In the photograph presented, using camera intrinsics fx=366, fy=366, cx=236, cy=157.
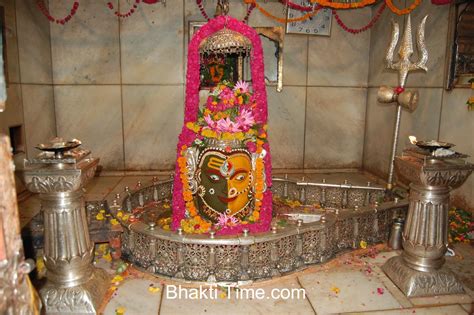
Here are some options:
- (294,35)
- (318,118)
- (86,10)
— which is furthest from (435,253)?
(86,10)

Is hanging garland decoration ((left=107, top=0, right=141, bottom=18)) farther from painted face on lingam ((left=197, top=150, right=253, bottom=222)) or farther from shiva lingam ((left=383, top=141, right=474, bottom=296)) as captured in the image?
shiva lingam ((left=383, top=141, right=474, bottom=296))

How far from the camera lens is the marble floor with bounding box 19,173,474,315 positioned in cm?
318

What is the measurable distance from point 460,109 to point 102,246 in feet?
17.0

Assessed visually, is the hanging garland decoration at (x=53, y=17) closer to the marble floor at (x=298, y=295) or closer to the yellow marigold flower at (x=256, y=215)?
the marble floor at (x=298, y=295)

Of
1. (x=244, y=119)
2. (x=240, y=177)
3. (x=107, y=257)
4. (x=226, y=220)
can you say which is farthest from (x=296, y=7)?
(x=107, y=257)

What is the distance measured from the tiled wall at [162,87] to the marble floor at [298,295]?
4.14m

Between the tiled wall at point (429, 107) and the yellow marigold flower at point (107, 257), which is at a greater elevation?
the tiled wall at point (429, 107)

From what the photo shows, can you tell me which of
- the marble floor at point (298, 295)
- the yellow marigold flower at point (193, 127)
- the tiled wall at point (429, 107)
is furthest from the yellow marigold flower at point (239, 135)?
the tiled wall at point (429, 107)

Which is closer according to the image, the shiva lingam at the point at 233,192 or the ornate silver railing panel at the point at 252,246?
the ornate silver railing panel at the point at 252,246

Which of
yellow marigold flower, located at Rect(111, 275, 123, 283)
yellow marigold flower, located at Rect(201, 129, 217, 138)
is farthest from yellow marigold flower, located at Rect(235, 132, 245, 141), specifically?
yellow marigold flower, located at Rect(111, 275, 123, 283)

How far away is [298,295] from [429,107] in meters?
4.11

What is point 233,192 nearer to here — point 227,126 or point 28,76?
point 227,126

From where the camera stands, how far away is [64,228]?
2984 millimetres

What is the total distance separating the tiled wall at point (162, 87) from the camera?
7344 millimetres
